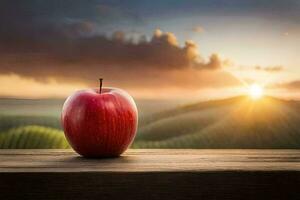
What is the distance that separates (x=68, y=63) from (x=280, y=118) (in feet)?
3.22

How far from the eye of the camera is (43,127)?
2482mm

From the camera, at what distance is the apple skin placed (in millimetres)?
1519

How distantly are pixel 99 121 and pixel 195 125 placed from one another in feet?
3.50

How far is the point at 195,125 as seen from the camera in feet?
8.29

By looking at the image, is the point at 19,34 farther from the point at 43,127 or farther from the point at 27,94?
the point at 43,127

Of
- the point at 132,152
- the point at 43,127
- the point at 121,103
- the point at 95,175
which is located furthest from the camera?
the point at 43,127

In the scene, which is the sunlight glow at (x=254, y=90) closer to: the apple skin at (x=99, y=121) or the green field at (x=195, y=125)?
the green field at (x=195, y=125)

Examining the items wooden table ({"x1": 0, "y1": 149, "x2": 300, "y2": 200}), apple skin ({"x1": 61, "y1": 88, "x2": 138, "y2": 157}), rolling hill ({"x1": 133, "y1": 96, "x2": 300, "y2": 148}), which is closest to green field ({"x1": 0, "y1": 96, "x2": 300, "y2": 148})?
rolling hill ({"x1": 133, "y1": 96, "x2": 300, "y2": 148})

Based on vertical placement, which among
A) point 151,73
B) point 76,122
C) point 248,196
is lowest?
point 248,196

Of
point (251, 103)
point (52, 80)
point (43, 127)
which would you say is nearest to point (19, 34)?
point (52, 80)

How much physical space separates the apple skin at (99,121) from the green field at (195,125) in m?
0.90

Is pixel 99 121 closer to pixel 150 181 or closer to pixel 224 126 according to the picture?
pixel 150 181

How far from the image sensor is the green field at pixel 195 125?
8.18ft

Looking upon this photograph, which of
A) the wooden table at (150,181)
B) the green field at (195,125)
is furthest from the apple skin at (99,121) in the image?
the green field at (195,125)
